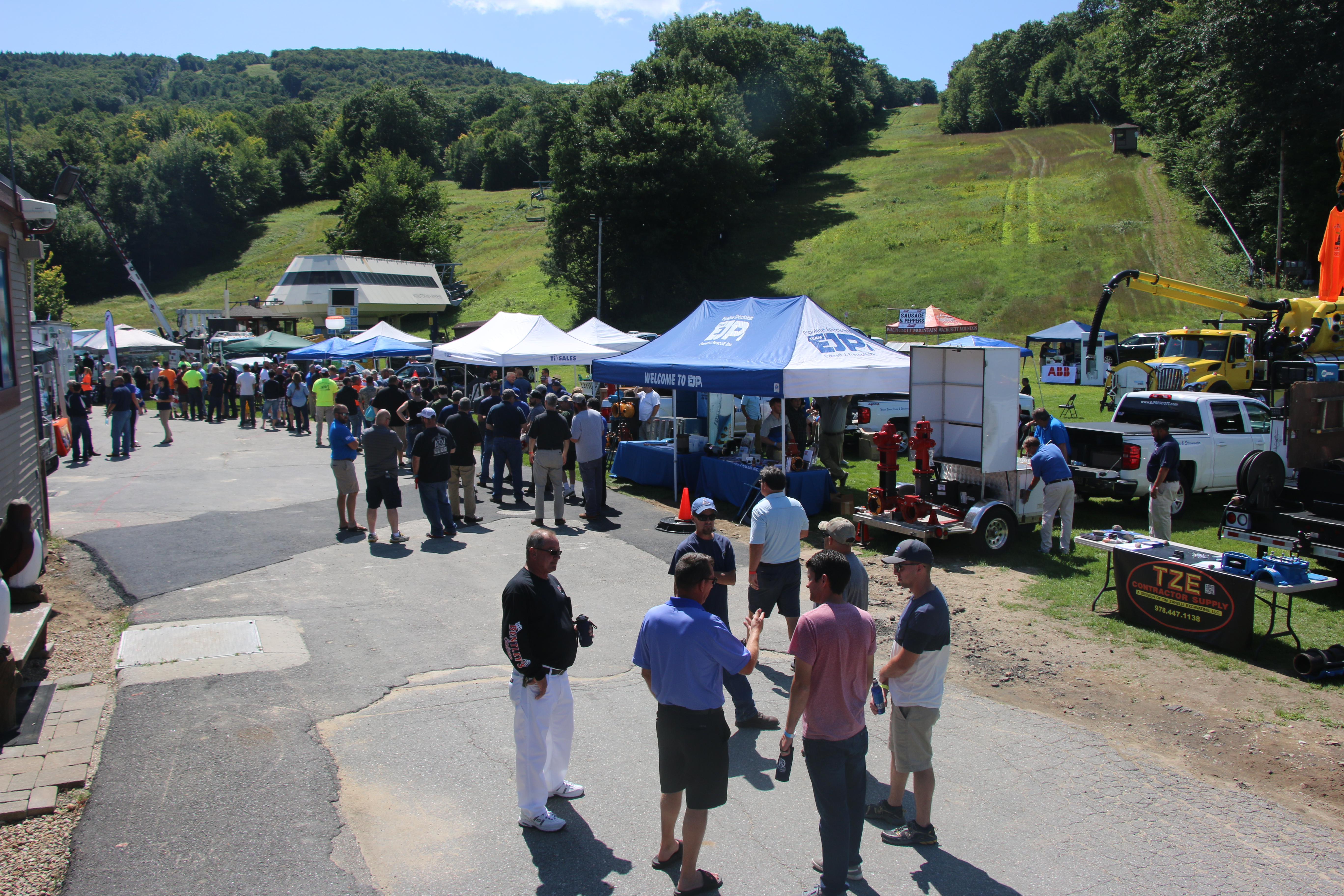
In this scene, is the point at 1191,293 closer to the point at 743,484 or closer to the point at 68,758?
the point at 743,484

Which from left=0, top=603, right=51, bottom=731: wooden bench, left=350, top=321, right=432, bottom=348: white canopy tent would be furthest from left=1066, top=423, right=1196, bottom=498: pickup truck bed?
left=350, top=321, right=432, bottom=348: white canopy tent

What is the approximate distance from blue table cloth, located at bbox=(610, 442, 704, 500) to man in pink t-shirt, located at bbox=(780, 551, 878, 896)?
9854 mm

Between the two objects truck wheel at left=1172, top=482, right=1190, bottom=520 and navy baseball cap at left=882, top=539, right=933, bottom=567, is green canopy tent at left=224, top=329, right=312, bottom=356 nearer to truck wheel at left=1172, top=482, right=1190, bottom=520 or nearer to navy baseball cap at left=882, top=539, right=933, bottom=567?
truck wheel at left=1172, top=482, right=1190, bottom=520

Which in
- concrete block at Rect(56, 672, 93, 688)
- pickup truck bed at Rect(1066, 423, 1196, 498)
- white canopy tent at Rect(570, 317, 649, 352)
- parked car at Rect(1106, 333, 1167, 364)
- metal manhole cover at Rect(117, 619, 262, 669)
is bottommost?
metal manhole cover at Rect(117, 619, 262, 669)

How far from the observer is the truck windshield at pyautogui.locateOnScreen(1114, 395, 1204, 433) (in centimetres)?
1252

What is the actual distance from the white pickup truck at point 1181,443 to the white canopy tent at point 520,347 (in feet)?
31.6

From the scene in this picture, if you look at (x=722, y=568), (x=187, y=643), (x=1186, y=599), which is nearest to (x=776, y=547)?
(x=722, y=568)

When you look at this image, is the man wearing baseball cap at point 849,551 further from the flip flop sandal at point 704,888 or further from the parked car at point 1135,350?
the parked car at point 1135,350

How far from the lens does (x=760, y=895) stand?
3924 millimetres

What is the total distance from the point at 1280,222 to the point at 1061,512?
37131mm

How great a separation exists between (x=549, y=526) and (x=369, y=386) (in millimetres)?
11285

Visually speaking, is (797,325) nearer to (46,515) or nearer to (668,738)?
(668,738)

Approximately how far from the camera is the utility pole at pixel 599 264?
139 feet

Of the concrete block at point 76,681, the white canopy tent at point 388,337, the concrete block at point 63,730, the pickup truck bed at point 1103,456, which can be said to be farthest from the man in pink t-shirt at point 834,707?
the white canopy tent at point 388,337
